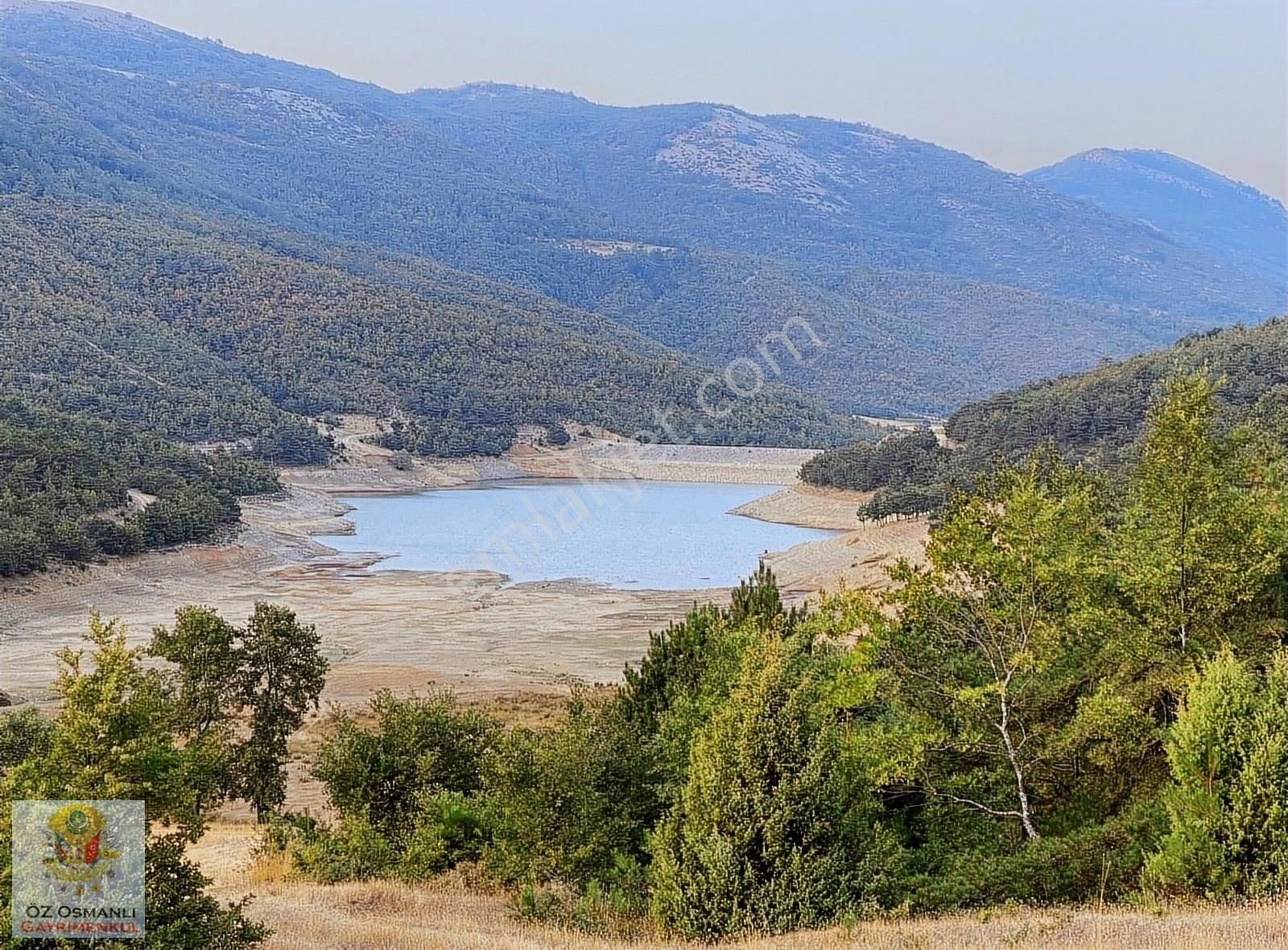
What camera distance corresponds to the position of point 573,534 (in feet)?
178

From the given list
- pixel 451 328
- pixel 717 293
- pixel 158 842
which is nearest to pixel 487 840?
pixel 158 842

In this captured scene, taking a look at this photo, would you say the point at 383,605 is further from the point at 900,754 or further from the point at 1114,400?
the point at 1114,400

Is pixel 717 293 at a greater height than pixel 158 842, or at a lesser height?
greater

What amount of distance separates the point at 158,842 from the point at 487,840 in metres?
5.36

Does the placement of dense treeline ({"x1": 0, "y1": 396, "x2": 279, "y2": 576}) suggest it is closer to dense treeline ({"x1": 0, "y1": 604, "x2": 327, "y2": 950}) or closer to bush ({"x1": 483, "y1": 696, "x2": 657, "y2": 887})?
bush ({"x1": 483, "y1": 696, "x2": 657, "y2": 887})

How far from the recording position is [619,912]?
30.7 ft

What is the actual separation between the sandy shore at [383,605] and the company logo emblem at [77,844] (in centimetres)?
1647

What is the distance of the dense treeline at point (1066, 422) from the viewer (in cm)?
4594

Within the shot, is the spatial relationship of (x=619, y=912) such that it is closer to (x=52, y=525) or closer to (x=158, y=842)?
(x=158, y=842)

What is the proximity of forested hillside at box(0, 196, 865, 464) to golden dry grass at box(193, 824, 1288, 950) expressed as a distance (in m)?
56.1

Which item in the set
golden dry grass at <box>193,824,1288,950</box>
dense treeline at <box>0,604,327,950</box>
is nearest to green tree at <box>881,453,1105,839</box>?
golden dry grass at <box>193,824,1288,950</box>

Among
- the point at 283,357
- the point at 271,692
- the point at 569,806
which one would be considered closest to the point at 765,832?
the point at 569,806

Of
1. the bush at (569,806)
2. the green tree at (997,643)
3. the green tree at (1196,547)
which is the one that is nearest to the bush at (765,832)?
the green tree at (997,643)

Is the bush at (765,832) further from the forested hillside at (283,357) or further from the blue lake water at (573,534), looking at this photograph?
the forested hillside at (283,357)
